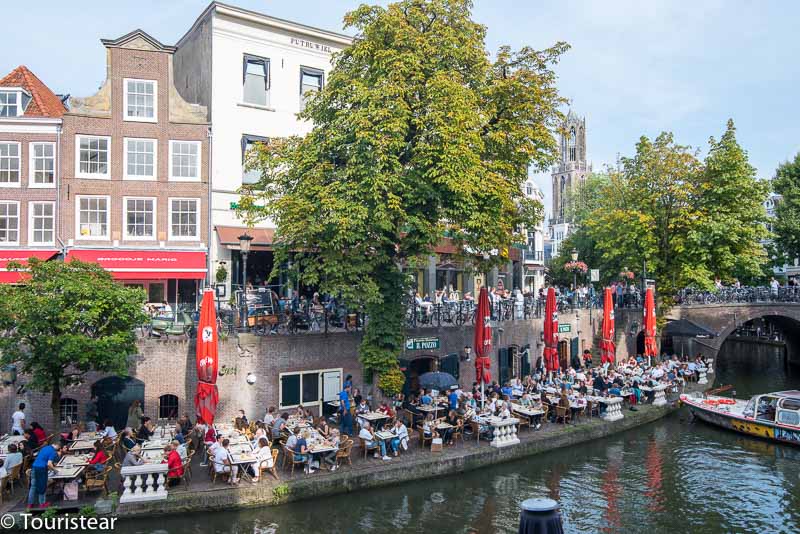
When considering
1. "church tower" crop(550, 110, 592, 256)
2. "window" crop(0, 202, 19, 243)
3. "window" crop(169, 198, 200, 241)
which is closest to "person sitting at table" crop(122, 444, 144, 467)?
"window" crop(169, 198, 200, 241)

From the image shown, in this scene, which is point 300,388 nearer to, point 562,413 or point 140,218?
point 562,413

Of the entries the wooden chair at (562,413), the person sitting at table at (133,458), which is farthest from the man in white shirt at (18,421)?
the wooden chair at (562,413)

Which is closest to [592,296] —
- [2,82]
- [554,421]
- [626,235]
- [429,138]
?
[626,235]

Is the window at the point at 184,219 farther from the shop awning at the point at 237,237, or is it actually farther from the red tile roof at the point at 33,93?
the red tile roof at the point at 33,93

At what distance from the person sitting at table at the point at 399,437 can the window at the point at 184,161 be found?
14.1 m

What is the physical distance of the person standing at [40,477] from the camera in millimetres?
13430

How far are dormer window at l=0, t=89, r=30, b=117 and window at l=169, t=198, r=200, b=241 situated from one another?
704 centimetres

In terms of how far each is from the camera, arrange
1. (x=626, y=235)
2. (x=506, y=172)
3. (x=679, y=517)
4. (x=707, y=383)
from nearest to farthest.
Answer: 1. (x=679, y=517)
2. (x=506, y=172)
3. (x=707, y=383)
4. (x=626, y=235)

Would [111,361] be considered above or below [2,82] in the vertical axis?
below

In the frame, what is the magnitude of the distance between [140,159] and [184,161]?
1.69m

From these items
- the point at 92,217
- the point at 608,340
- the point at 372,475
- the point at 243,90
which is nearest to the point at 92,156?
the point at 92,217

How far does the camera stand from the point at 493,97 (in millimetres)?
22094

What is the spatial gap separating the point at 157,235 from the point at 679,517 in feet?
68.7

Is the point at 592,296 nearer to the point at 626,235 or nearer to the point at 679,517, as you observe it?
the point at 626,235
